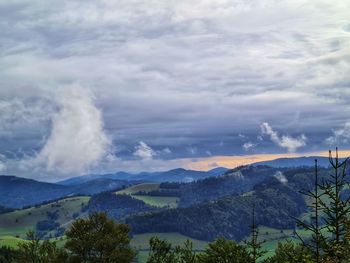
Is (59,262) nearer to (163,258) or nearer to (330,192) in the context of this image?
(163,258)

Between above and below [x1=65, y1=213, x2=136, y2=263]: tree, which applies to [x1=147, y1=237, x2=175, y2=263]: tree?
below

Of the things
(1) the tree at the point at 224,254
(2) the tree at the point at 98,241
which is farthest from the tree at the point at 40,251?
(1) the tree at the point at 224,254

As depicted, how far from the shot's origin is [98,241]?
8144cm

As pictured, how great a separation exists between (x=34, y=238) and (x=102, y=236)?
865 inches

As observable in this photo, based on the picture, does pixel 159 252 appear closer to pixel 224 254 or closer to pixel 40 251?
pixel 224 254

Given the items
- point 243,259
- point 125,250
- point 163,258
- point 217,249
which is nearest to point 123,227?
point 125,250

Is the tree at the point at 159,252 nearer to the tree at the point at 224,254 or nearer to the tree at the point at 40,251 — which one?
the tree at the point at 224,254

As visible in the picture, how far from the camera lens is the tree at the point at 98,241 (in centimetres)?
8175

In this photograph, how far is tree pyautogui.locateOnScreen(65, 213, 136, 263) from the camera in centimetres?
8175

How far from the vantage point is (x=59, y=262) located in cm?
8144

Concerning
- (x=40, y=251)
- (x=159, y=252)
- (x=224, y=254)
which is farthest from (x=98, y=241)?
(x=224, y=254)

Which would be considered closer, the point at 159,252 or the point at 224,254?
the point at 224,254

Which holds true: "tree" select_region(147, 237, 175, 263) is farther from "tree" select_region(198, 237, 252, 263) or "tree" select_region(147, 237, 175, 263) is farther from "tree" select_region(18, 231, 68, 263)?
"tree" select_region(18, 231, 68, 263)

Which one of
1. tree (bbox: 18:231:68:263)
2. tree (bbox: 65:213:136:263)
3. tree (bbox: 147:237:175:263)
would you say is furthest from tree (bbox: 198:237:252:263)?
tree (bbox: 18:231:68:263)
